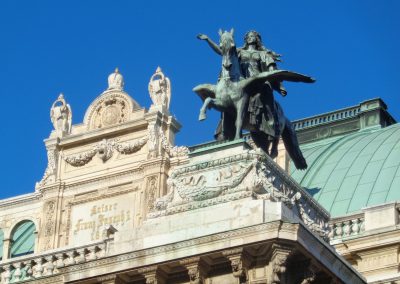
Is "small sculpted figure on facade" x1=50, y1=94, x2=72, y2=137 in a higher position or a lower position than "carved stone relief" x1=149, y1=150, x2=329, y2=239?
higher

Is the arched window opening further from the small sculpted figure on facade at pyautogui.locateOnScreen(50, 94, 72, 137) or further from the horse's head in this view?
the horse's head

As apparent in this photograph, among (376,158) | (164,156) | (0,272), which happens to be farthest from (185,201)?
(164,156)

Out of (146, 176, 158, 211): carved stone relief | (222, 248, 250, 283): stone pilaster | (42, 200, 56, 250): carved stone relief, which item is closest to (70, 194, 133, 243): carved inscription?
(42, 200, 56, 250): carved stone relief

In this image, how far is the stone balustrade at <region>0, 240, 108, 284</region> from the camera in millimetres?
53344

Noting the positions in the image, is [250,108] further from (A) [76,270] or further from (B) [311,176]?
(B) [311,176]

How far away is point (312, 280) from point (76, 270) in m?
6.14

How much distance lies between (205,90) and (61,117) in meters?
27.5

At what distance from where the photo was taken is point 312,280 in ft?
152

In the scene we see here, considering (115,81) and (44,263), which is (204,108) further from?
(115,81)

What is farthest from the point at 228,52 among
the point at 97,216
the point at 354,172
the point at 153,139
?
the point at 97,216

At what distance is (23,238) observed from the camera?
77.0 m

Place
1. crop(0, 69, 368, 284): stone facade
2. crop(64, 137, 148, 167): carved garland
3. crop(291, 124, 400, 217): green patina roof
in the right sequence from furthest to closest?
1. crop(64, 137, 148, 167): carved garland
2. crop(291, 124, 400, 217): green patina roof
3. crop(0, 69, 368, 284): stone facade

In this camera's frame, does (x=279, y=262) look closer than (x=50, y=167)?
Yes

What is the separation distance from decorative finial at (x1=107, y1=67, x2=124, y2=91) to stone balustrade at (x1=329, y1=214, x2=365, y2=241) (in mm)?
20948
